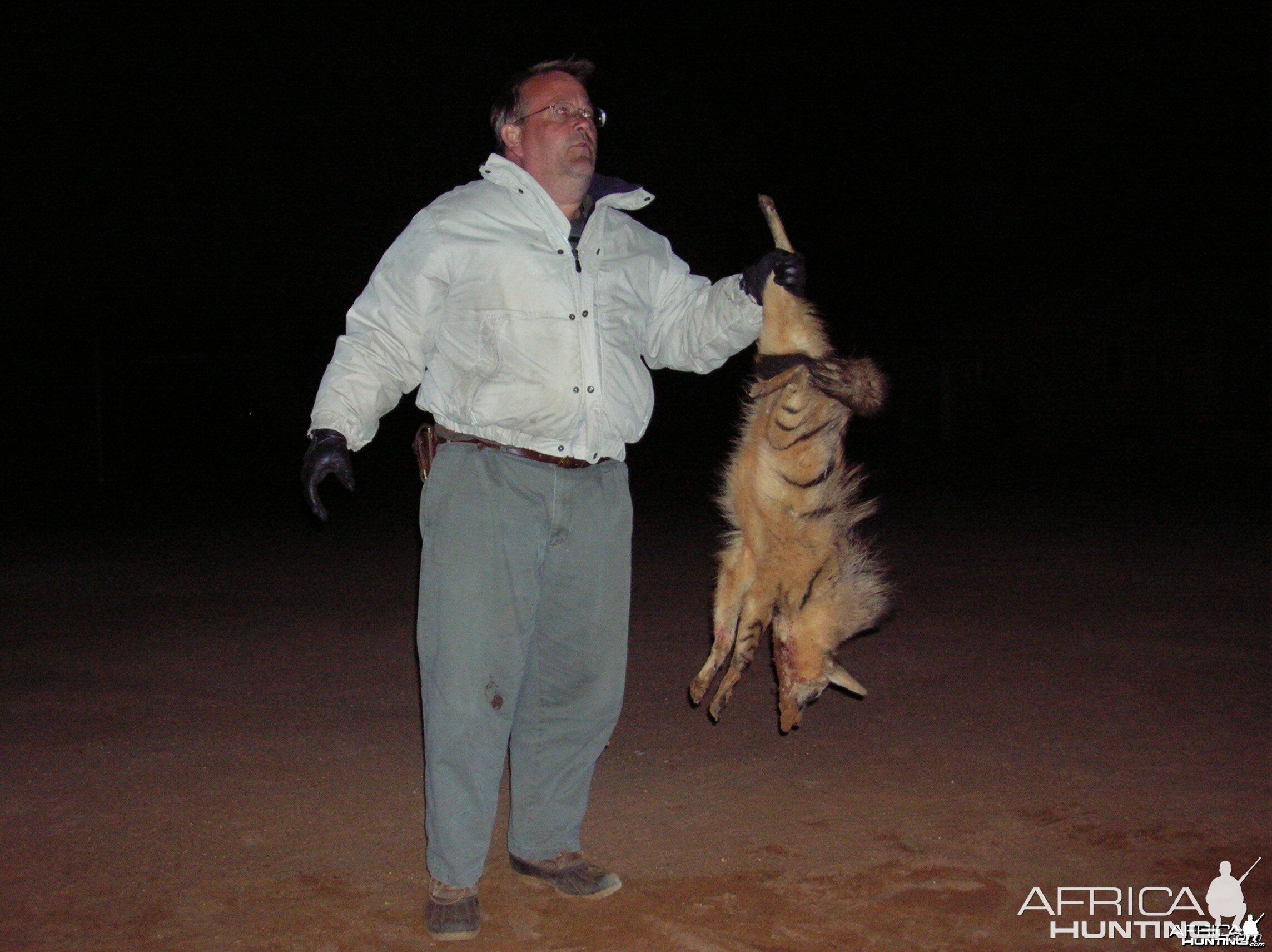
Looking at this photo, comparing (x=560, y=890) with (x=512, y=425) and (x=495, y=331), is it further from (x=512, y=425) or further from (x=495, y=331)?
(x=495, y=331)

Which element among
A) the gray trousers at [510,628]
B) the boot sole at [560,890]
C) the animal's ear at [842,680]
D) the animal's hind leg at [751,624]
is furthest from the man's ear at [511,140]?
the boot sole at [560,890]

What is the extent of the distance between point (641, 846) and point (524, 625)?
114cm

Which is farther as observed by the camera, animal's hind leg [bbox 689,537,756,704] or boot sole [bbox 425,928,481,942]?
animal's hind leg [bbox 689,537,756,704]

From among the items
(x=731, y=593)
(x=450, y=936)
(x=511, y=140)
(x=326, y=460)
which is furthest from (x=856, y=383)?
(x=450, y=936)

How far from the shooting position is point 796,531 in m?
4.38

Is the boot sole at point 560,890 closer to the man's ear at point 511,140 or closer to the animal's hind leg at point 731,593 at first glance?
the animal's hind leg at point 731,593

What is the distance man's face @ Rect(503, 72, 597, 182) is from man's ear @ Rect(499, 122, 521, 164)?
10mm

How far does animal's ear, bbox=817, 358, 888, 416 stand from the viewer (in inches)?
162

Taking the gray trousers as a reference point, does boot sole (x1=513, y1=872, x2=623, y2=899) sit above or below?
below

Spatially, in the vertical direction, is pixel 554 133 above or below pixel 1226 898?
above

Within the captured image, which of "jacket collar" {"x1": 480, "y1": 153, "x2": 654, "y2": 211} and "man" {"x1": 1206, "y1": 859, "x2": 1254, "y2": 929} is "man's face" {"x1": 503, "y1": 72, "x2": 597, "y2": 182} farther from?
"man" {"x1": 1206, "y1": 859, "x2": 1254, "y2": 929}

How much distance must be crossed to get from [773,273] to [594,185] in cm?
65

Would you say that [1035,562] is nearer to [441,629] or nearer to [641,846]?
[641,846]

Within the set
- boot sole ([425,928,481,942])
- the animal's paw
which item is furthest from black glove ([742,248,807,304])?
boot sole ([425,928,481,942])
